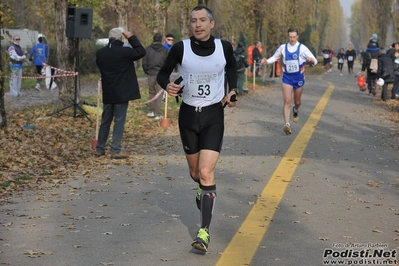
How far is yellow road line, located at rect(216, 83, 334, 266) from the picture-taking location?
6.41 metres

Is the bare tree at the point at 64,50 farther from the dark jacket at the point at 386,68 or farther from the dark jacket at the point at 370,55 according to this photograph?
the dark jacket at the point at 370,55

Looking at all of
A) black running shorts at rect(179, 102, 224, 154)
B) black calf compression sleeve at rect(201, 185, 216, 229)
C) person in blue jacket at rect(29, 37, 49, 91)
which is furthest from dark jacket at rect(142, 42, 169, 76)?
person in blue jacket at rect(29, 37, 49, 91)

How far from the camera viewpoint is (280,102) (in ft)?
83.1

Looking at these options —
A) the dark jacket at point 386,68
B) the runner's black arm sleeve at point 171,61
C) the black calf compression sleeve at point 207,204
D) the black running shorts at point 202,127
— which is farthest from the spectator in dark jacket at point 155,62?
the black calf compression sleeve at point 207,204

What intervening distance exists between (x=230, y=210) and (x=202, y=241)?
1866 millimetres

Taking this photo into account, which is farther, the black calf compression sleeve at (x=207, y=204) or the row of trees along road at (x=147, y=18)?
the row of trees along road at (x=147, y=18)

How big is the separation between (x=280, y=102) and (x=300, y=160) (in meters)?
13.4

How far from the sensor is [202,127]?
694 cm

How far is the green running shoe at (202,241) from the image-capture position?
21.0ft

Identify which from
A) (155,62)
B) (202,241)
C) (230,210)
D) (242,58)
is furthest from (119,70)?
(242,58)

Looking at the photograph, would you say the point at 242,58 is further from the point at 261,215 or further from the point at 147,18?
the point at 261,215

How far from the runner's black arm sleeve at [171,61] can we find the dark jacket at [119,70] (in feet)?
18.0

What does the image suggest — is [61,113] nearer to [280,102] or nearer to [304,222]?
[280,102]

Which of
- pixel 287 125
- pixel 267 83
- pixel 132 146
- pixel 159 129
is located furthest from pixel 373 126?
pixel 267 83
